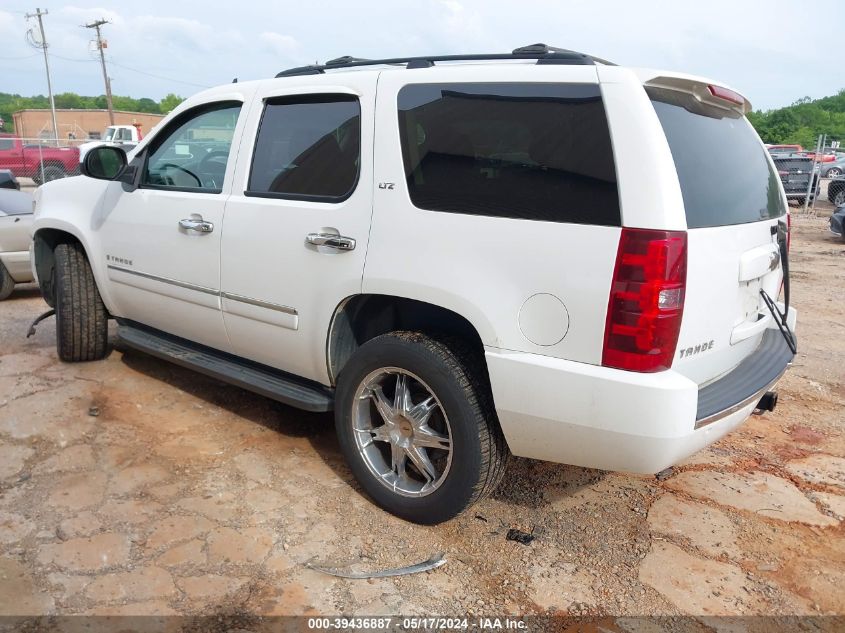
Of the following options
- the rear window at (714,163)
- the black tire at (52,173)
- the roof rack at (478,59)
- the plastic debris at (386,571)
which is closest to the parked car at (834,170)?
the rear window at (714,163)

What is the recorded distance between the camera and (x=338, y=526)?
3037mm

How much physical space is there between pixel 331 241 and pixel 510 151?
92 cm

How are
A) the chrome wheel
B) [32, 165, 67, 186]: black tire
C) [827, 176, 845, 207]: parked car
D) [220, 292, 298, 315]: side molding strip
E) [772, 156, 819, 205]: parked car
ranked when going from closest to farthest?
the chrome wheel < [220, 292, 298, 315]: side molding strip < [827, 176, 845, 207]: parked car < [772, 156, 819, 205]: parked car < [32, 165, 67, 186]: black tire

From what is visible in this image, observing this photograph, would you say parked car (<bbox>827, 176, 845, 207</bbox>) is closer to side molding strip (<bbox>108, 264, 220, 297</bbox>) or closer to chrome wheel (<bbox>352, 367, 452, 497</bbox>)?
chrome wheel (<bbox>352, 367, 452, 497</bbox>)

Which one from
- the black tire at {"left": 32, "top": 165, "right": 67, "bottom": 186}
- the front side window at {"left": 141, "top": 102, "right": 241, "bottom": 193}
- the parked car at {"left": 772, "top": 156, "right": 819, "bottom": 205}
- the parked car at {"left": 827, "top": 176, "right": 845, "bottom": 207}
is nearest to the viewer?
the front side window at {"left": 141, "top": 102, "right": 241, "bottom": 193}

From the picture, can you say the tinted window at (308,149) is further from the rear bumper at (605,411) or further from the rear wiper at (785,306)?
the rear wiper at (785,306)

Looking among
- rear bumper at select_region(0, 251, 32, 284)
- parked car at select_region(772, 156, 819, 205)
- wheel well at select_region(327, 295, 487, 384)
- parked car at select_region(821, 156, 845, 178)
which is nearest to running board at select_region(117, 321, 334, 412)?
wheel well at select_region(327, 295, 487, 384)

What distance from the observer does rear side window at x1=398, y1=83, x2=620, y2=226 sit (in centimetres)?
241

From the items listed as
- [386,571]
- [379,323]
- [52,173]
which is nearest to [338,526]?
[386,571]

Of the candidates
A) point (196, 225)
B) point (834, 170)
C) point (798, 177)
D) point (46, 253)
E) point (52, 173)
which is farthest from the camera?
point (834, 170)

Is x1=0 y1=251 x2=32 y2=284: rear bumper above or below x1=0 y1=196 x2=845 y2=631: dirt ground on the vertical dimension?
above

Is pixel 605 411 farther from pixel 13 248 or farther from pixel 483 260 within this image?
pixel 13 248

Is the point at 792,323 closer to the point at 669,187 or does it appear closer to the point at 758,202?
the point at 758,202

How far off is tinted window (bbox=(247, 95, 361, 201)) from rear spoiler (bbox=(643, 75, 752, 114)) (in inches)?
51.7
